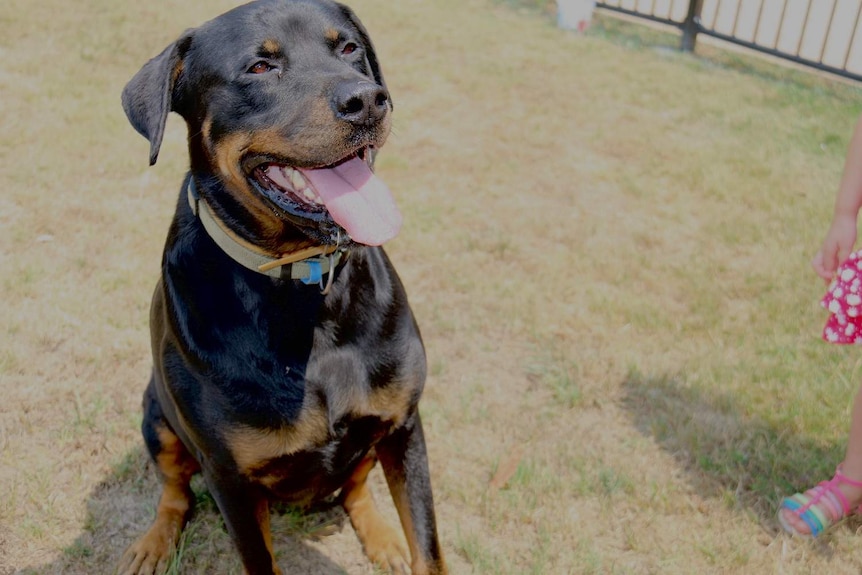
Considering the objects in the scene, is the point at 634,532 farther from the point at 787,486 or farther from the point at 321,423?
the point at 321,423

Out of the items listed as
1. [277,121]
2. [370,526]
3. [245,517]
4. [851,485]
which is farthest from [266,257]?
[851,485]

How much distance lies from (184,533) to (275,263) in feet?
4.48

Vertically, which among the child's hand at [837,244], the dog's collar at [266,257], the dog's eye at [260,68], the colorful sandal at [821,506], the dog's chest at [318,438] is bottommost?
the colorful sandal at [821,506]

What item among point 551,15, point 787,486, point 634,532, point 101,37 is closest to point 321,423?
point 634,532

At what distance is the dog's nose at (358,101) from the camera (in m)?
2.31

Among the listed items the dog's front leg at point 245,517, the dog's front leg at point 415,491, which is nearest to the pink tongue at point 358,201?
the dog's front leg at point 415,491

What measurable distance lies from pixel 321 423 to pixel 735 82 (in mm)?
6796

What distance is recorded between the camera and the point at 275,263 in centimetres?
244

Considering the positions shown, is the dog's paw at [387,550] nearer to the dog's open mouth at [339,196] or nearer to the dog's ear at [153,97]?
the dog's open mouth at [339,196]

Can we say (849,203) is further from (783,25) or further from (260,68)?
(783,25)

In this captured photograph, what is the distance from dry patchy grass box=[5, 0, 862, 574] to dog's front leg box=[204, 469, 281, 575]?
1.76ft

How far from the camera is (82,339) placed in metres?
4.18

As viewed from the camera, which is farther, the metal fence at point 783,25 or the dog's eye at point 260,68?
the metal fence at point 783,25

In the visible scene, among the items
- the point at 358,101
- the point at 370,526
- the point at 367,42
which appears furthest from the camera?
the point at 370,526
